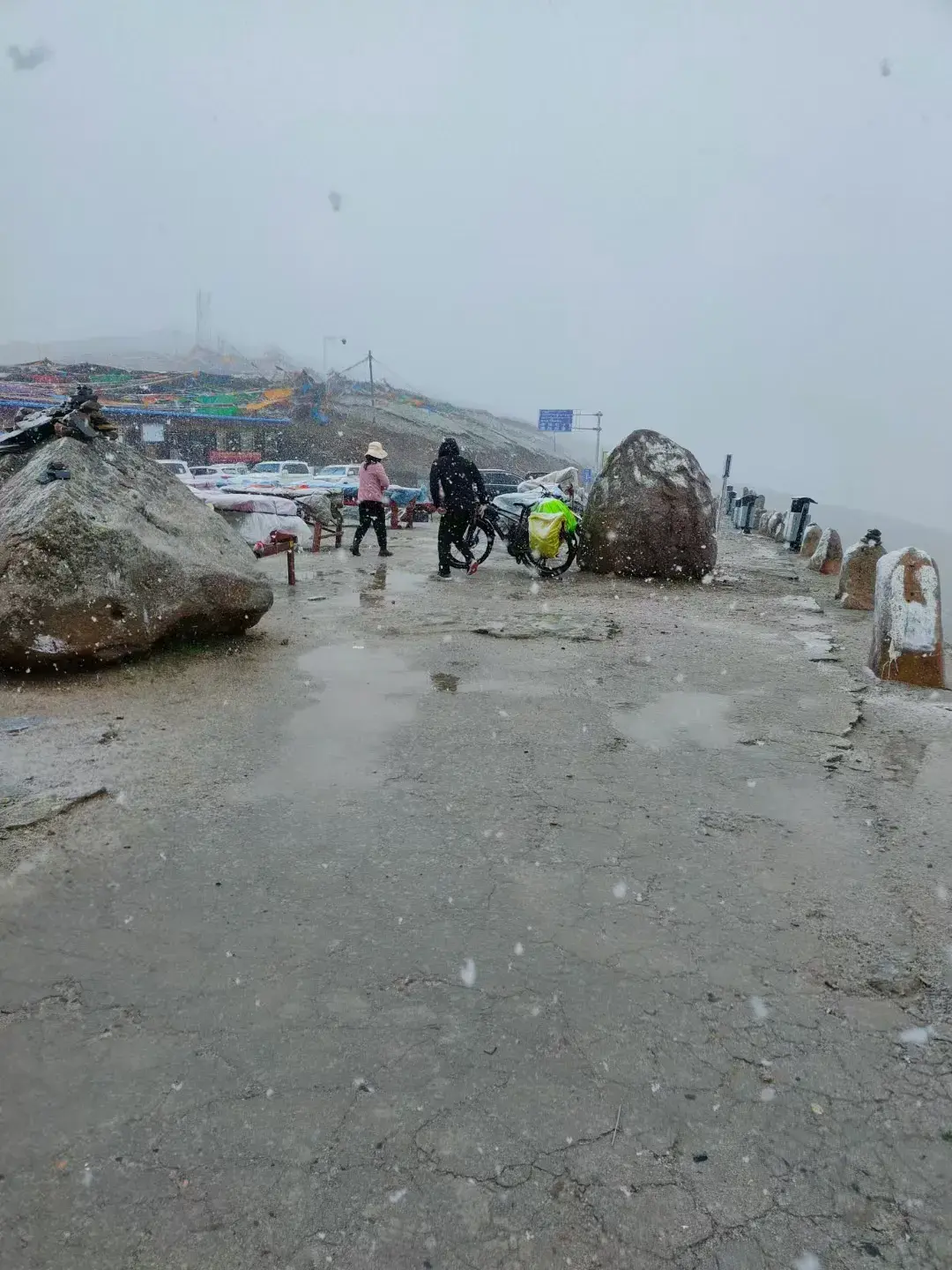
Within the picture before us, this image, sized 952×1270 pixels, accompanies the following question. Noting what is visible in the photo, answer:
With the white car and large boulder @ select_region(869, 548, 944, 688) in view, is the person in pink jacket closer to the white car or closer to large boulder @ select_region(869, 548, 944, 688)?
large boulder @ select_region(869, 548, 944, 688)

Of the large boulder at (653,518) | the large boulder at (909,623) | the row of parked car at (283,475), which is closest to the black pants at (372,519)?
the large boulder at (653,518)

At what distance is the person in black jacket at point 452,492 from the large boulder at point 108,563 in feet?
13.1

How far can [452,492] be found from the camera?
9992 mm

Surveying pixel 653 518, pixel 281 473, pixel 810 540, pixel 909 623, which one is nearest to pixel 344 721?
pixel 909 623

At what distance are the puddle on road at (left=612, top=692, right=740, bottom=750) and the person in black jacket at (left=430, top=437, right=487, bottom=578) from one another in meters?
5.32

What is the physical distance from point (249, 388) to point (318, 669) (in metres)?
55.9

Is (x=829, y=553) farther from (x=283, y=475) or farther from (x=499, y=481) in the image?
(x=283, y=475)

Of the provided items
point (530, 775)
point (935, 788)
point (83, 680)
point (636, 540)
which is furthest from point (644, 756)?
point (636, 540)

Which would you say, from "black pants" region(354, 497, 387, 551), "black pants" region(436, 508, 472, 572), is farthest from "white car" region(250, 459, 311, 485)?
"black pants" region(436, 508, 472, 572)

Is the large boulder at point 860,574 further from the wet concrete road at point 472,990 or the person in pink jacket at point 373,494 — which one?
the person in pink jacket at point 373,494

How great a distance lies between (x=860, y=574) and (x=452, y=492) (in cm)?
505

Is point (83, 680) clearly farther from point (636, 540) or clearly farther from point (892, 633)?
point (636, 540)

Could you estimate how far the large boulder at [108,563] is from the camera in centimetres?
509

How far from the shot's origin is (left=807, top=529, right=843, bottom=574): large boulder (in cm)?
1299
